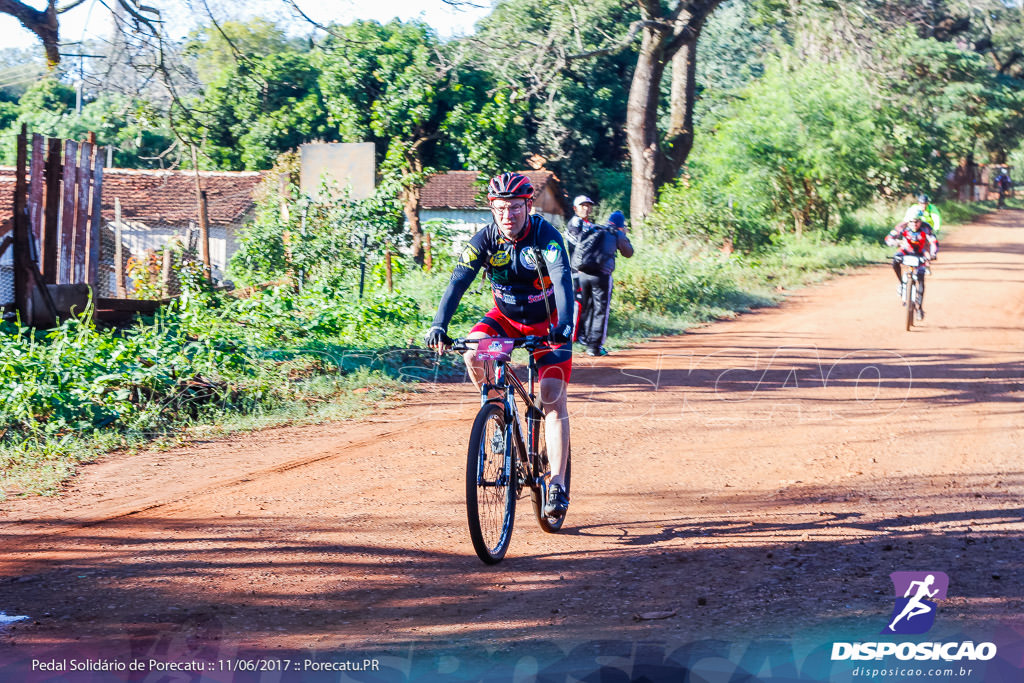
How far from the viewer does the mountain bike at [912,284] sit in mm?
Result: 15130

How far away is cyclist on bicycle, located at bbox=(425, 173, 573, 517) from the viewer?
17.4ft

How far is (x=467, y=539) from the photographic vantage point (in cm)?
574

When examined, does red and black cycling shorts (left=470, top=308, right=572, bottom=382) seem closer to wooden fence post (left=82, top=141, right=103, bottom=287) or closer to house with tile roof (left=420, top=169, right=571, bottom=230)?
wooden fence post (left=82, top=141, right=103, bottom=287)

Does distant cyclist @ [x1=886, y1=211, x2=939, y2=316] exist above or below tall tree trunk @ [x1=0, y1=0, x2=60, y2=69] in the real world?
below

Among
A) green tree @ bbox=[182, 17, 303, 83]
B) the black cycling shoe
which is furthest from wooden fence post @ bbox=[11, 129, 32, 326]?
the black cycling shoe

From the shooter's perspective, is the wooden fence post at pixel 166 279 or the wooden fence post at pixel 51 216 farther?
Answer: the wooden fence post at pixel 166 279

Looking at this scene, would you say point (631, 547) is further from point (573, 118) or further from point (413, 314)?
point (573, 118)

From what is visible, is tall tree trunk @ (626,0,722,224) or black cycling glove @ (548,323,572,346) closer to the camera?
black cycling glove @ (548,323,572,346)

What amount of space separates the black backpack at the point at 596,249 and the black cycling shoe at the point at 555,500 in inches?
260

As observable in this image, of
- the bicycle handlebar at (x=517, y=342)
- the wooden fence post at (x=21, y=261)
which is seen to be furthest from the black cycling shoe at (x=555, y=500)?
the wooden fence post at (x=21, y=261)

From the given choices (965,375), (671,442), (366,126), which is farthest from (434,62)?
(671,442)

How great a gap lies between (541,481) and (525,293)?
1.13 m

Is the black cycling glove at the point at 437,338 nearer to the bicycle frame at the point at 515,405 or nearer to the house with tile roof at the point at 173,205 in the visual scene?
the bicycle frame at the point at 515,405

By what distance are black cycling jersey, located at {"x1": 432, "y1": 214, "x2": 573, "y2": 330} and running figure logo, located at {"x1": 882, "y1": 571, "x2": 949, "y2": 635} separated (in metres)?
2.17
